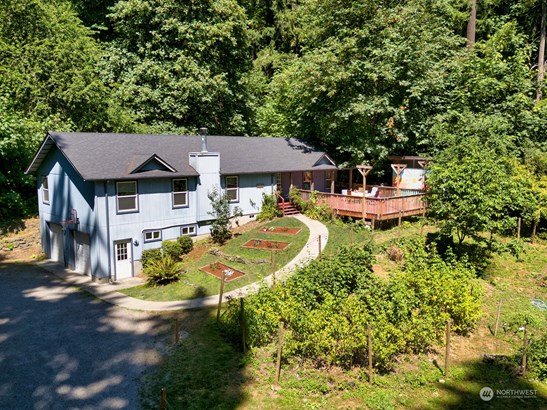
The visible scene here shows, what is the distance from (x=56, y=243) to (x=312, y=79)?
1883cm

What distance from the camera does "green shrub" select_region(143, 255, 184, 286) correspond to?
17.4 metres

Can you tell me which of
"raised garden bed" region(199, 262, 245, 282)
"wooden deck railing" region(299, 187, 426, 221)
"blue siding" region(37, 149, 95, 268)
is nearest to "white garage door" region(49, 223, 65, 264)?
"blue siding" region(37, 149, 95, 268)

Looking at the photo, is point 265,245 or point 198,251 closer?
point 265,245

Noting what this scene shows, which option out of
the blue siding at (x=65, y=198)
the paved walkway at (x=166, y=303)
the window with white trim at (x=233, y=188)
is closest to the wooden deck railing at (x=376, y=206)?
the paved walkway at (x=166, y=303)

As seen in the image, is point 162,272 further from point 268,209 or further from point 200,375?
point 268,209

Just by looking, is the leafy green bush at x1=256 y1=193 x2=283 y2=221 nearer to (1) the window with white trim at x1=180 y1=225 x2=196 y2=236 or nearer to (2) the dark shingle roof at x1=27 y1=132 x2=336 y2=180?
(2) the dark shingle roof at x1=27 y1=132 x2=336 y2=180

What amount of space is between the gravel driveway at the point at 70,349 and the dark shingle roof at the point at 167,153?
581 cm

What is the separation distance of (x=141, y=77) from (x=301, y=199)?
16.0 metres

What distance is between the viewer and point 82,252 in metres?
20.0

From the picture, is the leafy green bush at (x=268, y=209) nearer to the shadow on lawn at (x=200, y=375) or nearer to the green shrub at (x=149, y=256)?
the green shrub at (x=149, y=256)

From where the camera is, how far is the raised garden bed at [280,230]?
2189 centimetres

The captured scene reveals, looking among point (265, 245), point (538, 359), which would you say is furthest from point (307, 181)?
point (538, 359)

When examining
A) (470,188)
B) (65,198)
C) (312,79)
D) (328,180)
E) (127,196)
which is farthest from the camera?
(328,180)

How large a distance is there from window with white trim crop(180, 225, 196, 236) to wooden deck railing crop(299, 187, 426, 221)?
8.18 meters
